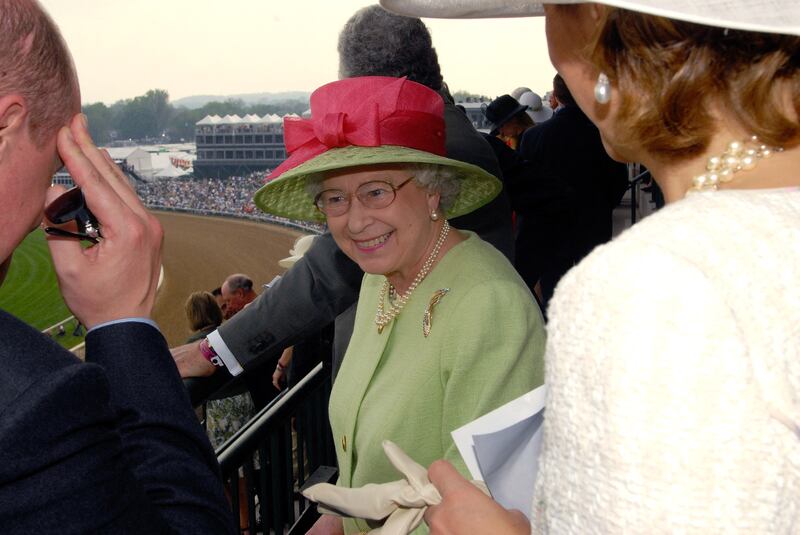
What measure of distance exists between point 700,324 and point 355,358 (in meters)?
1.32

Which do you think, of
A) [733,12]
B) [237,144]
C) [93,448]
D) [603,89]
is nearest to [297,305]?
[93,448]

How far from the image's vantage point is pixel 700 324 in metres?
0.55

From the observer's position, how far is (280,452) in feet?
7.43

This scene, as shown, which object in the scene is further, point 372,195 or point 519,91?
point 519,91

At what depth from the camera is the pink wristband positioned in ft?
6.59

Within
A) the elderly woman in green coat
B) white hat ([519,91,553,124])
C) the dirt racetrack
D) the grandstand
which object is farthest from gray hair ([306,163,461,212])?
the grandstand

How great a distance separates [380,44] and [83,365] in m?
1.88

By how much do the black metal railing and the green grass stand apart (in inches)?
1493

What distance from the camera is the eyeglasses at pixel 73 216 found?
981 mm

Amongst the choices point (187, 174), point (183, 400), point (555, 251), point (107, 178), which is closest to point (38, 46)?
point (107, 178)

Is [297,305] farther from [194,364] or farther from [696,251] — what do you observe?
[696,251]

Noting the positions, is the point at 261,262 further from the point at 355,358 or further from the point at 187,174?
the point at 355,358

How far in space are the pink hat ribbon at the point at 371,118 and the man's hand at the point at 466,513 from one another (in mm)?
1040

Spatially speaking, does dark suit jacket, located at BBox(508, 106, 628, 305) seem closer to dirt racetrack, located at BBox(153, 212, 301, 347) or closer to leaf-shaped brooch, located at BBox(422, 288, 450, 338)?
leaf-shaped brooch, located at BBox(422, 288, 450, 338)
